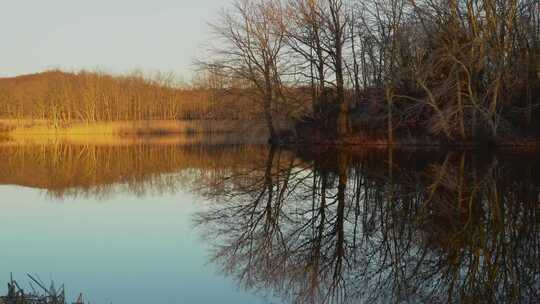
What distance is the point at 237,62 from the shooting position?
33.9 meters

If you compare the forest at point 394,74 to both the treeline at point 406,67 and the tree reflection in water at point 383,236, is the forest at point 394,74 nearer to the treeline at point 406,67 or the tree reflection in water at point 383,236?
the treeline at point 406,67

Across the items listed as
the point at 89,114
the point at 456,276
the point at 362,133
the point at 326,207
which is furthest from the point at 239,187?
the point at 89,114

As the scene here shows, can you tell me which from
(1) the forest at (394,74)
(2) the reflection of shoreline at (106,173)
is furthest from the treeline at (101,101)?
(2) the reflection of shoreline at (106,173)

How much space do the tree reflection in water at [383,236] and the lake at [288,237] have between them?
0.03 m

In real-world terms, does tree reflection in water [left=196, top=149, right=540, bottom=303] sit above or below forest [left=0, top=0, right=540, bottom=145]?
below

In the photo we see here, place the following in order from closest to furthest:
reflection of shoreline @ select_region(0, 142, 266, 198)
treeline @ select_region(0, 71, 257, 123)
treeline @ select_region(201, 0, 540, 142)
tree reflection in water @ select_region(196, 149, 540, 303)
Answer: tree reflection in water @ select_region(196, 149, 540, 303) → reflection of shoreline @ select_region(0, 142, 266, 198) → treeline @ select_region(201, 0, 540, 142) → treeline @ select_region(0, 71, 257, 123)

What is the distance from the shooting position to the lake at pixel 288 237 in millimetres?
6156

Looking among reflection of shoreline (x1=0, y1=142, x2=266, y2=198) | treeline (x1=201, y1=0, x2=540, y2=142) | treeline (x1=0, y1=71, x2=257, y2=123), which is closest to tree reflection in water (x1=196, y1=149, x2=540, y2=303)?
reflection of shoreline (x1=0, y1=142, x2=266, y2=198)

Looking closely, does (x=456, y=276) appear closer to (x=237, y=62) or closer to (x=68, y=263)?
(x=68, y=263)

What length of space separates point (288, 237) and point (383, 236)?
1689 millimetres

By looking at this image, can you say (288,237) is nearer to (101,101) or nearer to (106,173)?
(106,173)

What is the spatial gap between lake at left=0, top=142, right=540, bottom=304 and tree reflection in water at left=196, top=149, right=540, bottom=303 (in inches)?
1.1

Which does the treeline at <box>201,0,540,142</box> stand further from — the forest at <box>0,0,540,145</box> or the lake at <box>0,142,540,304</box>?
the lake at <box>0,142,540,304</box>

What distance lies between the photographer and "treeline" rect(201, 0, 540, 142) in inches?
1006
